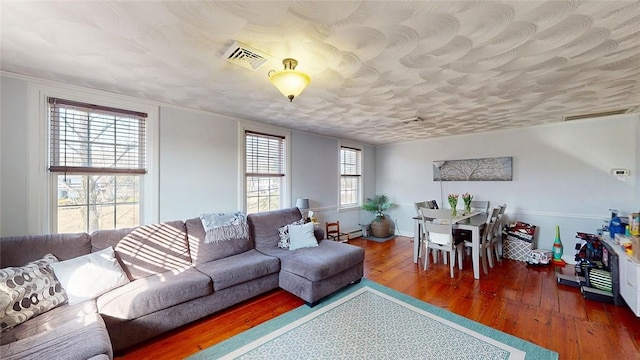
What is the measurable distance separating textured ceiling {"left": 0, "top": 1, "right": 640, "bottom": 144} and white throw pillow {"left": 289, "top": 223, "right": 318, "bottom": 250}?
5.42ft

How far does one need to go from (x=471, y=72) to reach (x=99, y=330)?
342 cm

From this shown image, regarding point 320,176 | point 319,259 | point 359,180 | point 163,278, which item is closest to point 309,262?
point 319,259

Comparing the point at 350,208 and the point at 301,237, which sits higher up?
the point at 350,208

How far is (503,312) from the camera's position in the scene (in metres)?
2.50

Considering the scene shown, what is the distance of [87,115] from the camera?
2.58m

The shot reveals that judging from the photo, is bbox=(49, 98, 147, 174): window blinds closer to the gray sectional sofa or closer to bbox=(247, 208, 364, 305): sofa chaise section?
the gray sectional sofa

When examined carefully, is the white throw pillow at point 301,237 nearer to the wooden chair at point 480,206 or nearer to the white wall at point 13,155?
the white wall at point 13,155

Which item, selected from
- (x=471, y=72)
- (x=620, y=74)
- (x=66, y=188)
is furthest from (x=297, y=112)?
(x=620, y=74)

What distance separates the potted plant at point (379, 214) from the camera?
5637mm

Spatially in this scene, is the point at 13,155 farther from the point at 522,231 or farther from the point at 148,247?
the point at 522,231

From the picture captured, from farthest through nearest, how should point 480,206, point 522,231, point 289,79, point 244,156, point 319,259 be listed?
point 480,206, point 522,231, point 244,156, point 319,259, point 289,79

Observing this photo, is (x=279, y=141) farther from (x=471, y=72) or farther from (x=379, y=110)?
(x=471, y=72)

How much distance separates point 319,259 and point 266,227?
102 centimetres

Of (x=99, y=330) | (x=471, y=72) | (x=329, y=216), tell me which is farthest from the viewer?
(x=329, y=216)
